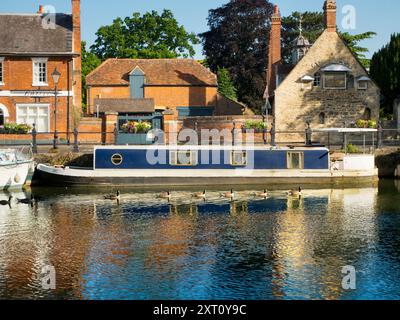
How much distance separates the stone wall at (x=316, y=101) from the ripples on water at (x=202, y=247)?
20.4 m

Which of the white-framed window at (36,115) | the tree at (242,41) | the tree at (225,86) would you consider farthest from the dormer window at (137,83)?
the tree at (242,41)

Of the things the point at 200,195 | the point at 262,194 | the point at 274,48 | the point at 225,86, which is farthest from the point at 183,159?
the point at 225,86

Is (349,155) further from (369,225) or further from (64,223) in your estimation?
(64,223)

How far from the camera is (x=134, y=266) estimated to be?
2247cm

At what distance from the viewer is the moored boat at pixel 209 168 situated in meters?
41.6

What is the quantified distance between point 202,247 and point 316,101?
34172 millimetres

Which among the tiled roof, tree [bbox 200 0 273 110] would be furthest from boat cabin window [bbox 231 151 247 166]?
tree [bbox 200 0 273 110]

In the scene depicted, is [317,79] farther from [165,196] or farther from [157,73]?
[165,196]

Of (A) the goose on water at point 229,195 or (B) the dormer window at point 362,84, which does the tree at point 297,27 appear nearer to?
(B) the dormer window at point 362,84

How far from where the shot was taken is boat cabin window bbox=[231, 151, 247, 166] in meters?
42.2

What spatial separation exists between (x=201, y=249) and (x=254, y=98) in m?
50.4
